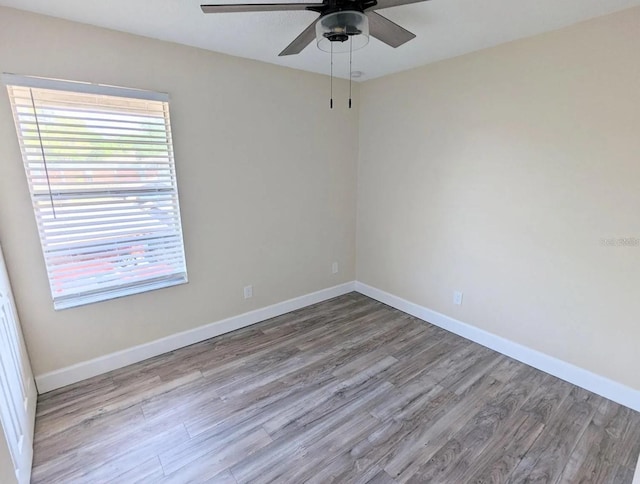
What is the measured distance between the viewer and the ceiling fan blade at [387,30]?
5.17 ft

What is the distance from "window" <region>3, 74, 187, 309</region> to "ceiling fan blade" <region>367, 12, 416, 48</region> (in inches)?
61.2

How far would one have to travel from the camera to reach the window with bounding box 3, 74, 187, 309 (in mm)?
1993

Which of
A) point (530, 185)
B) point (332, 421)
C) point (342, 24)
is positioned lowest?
point (332, 421)

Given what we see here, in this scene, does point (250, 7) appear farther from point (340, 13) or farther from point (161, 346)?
point (161, 346)

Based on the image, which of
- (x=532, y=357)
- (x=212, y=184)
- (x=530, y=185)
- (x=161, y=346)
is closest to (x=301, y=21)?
(x=212, y=184)

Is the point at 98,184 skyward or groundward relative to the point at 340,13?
groundward

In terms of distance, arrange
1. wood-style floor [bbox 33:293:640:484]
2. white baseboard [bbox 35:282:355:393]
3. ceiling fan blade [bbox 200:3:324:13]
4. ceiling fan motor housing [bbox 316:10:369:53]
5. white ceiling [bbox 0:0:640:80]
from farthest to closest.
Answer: white baseboard [bbox 35:282:355:393], white ceiling [bbox 0:0:640:80], wood-style floor [bbox 33:293:640:484], ceiling fan motor housing [bbox 316:10:369:53], ceiling fan blade [bbox 200:3:324:13]

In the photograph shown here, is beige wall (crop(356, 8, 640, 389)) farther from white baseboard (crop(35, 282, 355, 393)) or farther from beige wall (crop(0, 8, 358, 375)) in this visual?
white baseboard (crop(35, 282, 355, 393))

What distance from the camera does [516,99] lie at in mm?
2340

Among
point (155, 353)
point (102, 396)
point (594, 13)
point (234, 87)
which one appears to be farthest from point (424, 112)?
point (102, 396)

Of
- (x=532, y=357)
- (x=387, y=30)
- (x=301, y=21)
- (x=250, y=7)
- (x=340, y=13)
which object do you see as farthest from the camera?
(x=532, y=357)

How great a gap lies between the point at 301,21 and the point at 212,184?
1368 mm

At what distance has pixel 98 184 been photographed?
220cm

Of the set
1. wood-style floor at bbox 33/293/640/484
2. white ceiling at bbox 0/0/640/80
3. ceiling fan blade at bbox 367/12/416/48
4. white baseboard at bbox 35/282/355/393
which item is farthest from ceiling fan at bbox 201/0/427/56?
white baseboard at bbox 35/282/355/393
